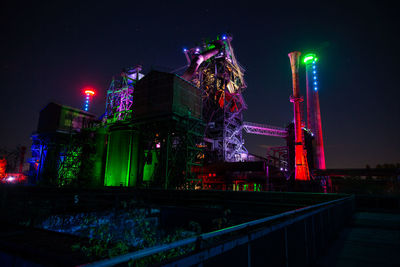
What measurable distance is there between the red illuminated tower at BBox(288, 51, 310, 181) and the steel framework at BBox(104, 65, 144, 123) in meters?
31.5

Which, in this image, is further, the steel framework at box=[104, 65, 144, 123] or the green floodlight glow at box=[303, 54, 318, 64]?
the green floodlight glow at box=[303, 54, 318, 64]

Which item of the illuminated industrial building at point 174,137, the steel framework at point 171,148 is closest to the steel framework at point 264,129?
the illuminated industrial building at point 174,137

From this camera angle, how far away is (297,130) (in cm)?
3847

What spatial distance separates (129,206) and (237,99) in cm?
4638

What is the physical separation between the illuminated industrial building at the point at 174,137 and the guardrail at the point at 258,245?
2266cm

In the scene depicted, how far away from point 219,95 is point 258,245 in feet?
166

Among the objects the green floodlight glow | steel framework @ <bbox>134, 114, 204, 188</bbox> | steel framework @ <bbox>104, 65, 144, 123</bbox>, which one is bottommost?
steel framework @ <bbox>134, 114, 204, 188</bbox>

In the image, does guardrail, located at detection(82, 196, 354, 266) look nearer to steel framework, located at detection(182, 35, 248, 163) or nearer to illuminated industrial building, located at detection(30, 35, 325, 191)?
illuminated industrial building, located at detection(30, 35, 325, 191)

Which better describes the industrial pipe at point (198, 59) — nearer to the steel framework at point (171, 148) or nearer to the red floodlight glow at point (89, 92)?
the steel framework at point (171, 148)

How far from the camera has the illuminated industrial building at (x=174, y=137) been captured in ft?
96.8

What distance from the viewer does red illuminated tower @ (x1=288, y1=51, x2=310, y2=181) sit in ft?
120

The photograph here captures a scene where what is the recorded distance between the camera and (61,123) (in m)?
42.4

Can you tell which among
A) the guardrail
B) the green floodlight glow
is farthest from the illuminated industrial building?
the guardrail

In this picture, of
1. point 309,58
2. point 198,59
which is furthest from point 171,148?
point 309,58
